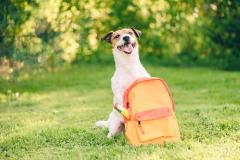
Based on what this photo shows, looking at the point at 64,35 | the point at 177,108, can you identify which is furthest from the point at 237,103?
the point at 64,35

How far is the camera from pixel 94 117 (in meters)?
7.62

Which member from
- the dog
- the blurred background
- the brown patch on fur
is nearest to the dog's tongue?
the dog

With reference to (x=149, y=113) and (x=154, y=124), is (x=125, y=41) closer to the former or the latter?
(x=149, y=113)

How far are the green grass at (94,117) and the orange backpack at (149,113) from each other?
4.7 inches

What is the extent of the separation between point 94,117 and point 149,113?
1946 millimetres

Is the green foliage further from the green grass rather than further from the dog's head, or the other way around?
the dog's head

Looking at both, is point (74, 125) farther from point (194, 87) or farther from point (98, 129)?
point (194, 87)

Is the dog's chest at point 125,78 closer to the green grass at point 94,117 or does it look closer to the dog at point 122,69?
the dog at point 122,69

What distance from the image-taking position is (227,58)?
40.7ft

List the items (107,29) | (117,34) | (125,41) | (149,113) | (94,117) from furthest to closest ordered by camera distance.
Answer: (107,29) → (94,117) → (117,34) → (125,41) → (149,113)

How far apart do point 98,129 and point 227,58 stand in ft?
20.8

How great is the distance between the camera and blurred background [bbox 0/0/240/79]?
9.72 m


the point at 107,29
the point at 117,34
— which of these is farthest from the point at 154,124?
the point at 107,29

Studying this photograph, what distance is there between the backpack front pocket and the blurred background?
4187mm
